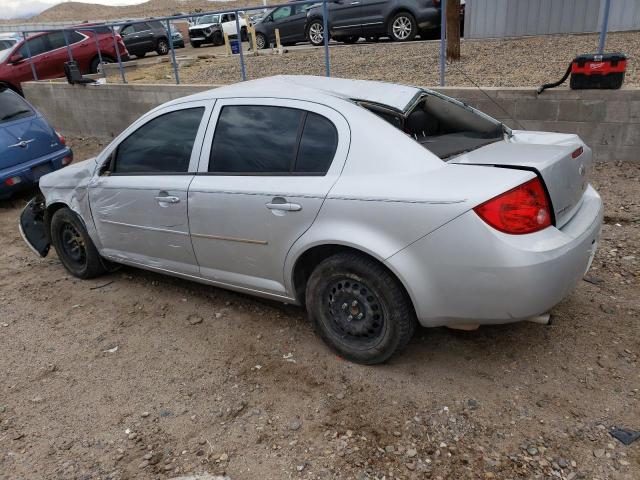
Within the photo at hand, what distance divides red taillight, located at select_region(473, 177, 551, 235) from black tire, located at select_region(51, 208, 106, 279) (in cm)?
340

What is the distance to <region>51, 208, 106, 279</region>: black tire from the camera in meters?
4.63

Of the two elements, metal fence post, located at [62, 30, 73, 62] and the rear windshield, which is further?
metal fence post, located at [62, 30, 73, 62]

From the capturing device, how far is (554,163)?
283 centimetres

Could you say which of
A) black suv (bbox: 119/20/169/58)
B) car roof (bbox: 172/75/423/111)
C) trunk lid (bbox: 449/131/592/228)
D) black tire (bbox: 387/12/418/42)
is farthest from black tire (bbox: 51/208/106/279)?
black suv (bbox: 119/20/169/58)

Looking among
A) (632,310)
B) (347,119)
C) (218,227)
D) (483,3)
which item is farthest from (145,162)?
(483,3)

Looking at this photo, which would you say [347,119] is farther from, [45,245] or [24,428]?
[45,245]

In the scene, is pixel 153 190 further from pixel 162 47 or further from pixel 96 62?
pixel 162 47

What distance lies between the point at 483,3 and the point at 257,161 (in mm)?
10924

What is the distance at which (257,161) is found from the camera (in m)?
3.36

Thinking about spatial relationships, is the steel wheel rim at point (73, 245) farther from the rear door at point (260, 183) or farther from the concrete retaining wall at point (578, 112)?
the concrete retaining wall at point (578, 112)

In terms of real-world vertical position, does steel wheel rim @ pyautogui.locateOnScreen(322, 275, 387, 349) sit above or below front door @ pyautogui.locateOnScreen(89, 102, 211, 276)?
below

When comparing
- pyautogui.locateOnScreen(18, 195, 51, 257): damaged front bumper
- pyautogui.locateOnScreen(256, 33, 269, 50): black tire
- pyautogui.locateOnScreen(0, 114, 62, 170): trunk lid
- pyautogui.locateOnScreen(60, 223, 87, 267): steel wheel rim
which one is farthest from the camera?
pyautogui.locateOnScreen(256, 33, 269, 50): black tire

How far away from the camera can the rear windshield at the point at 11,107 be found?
7533 mm

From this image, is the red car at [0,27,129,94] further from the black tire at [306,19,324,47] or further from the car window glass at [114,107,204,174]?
the car window glass at [114,107,204,174]
